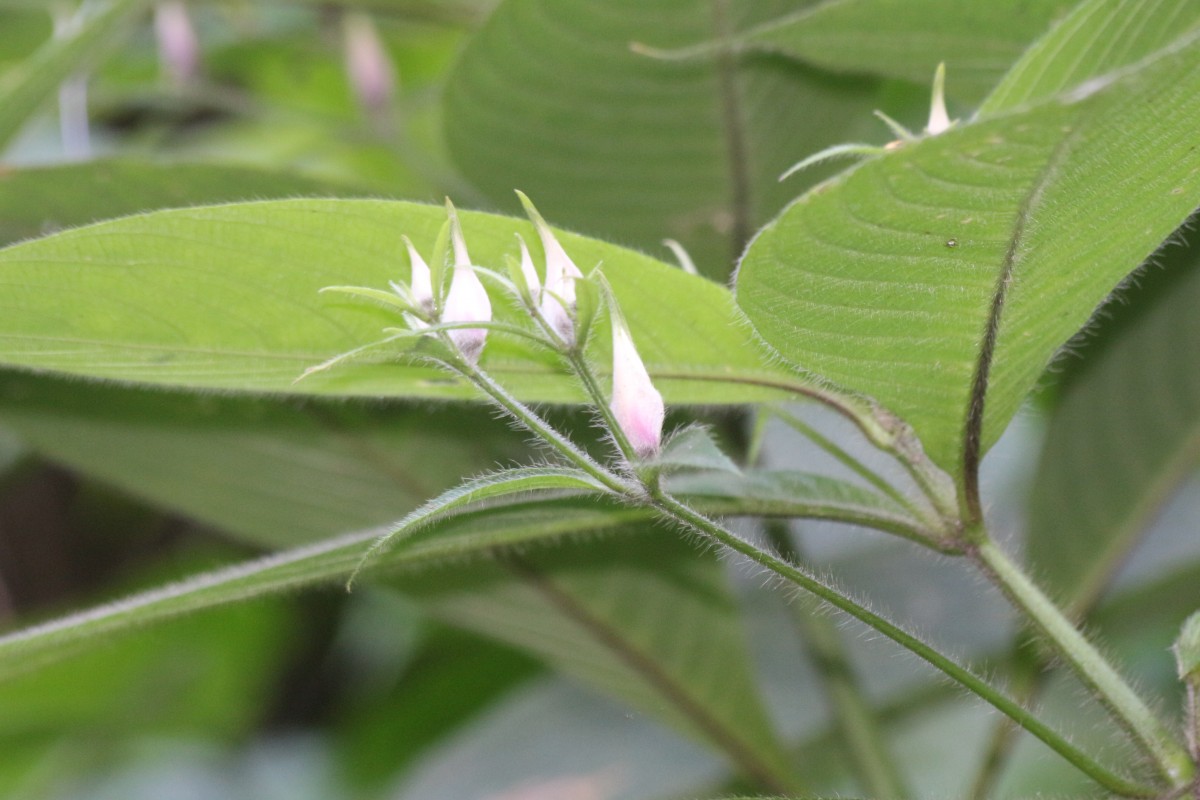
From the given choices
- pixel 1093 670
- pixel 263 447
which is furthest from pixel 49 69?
pixel 1093 670

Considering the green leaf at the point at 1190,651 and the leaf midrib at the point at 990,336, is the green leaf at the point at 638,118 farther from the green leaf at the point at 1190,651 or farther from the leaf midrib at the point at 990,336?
the green leaf at the point at 1190,651

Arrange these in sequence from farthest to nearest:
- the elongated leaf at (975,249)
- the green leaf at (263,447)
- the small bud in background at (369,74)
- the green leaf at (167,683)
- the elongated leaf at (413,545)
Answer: the green leaf at (167,683), the small bud in background at (369,74), the green leaf at (263,447), the elongated leaf at (413,545), the elongated leaf at (975,249)

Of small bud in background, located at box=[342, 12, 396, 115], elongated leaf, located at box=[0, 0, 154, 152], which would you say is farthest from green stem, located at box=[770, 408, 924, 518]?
small bud in background, located at box=[342, 12, 396, 115]

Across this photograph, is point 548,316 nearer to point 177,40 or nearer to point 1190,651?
point 1190,651

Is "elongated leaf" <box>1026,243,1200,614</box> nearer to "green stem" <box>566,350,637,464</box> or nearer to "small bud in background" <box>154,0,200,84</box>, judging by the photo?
"green stem" <box>566,350,637,464</box>

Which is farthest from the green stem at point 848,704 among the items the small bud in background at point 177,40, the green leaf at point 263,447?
the small bud in background at point 177,40

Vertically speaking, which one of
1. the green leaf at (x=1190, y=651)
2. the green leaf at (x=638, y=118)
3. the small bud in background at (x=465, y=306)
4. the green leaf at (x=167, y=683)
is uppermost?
the green leaf at (x=638, y=118)

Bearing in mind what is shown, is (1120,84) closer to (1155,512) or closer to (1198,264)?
(1198,264)
